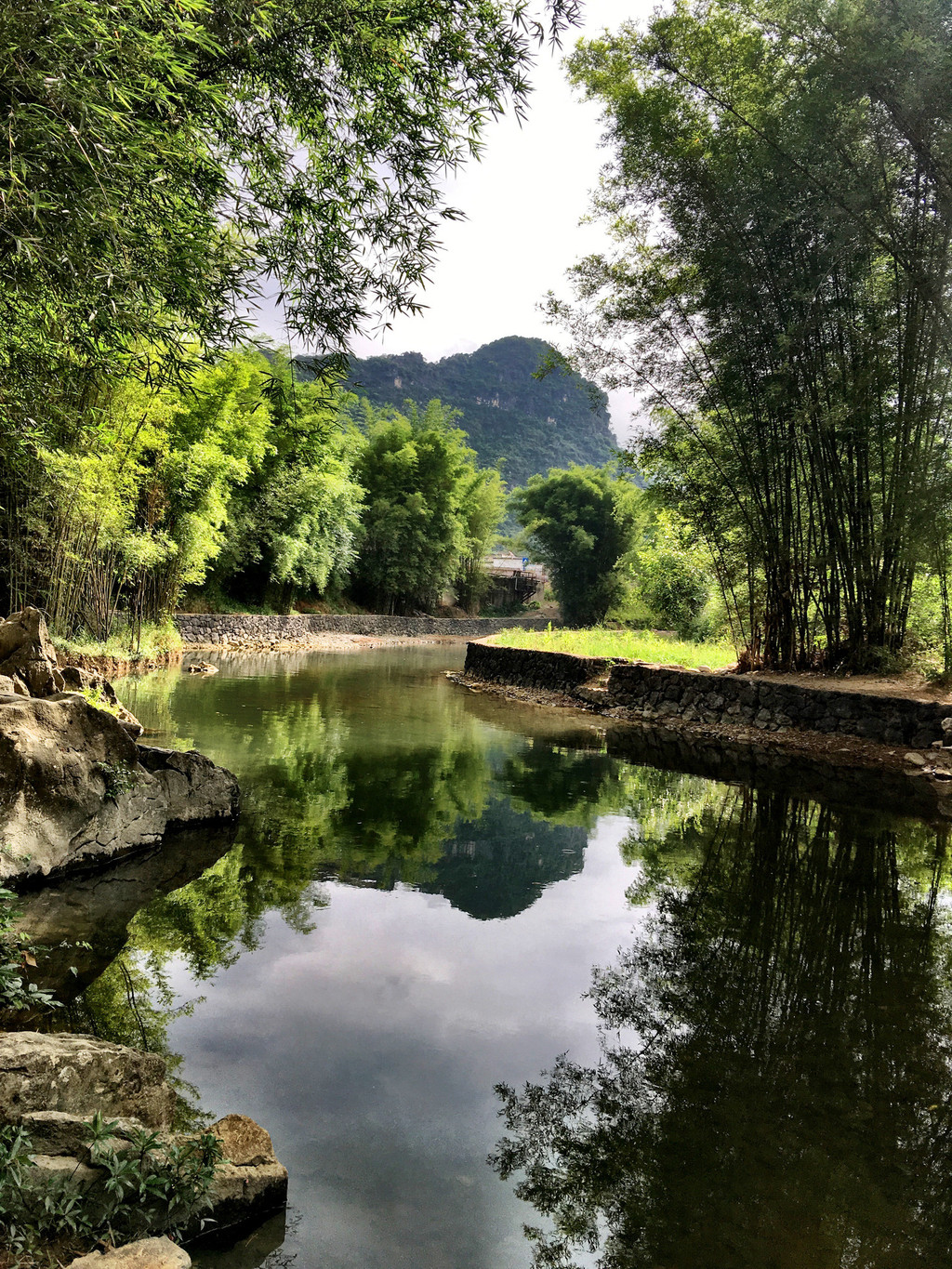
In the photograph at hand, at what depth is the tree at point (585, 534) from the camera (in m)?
30.9

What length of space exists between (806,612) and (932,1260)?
901 cm

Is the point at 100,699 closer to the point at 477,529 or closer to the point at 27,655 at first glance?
the point at 27,655

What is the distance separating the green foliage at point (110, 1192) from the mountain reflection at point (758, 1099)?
33.0 inches

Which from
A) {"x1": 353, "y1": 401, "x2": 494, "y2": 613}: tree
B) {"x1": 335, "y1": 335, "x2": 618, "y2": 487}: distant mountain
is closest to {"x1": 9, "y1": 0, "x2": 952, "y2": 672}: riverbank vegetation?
{"x1": 353, "y1": 401, "x2": 494, "y2": 613}: tree

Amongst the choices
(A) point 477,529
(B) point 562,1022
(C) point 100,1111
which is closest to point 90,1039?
(C) point 100,1111

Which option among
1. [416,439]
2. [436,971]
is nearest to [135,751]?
[436,971]

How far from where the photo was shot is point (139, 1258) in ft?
4.73

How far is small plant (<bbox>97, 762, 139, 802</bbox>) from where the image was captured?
4352 mm

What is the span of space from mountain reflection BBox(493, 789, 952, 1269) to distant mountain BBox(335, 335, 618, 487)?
196ft

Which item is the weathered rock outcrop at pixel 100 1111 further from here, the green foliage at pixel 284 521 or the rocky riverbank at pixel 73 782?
the green foliage at pixel 284 521

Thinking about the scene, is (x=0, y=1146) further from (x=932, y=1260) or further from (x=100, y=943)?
(x=932, y=1260)

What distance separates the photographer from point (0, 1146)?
1.55 m

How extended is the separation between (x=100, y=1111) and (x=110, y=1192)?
20cm

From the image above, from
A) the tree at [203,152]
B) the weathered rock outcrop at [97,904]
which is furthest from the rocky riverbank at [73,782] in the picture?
the tree at [203,152]
